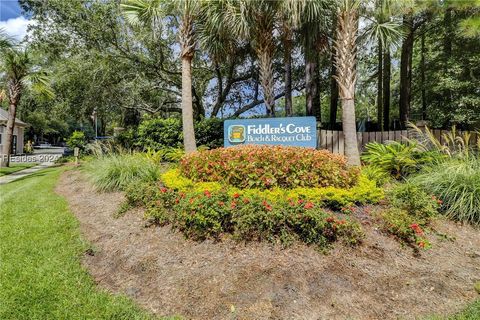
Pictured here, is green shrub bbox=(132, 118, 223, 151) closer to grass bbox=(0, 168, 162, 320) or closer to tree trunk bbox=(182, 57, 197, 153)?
tree trunk bbox=(182, 57, 197, 153)

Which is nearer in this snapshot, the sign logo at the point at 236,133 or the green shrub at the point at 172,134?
the sign logo at the point at 236,133

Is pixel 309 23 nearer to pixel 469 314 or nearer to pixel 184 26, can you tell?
pixel 184 26

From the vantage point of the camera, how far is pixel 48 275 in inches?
133

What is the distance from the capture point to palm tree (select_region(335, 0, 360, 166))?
673 cm

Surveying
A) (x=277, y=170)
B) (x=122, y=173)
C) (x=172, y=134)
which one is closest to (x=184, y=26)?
(x=172, y=134)

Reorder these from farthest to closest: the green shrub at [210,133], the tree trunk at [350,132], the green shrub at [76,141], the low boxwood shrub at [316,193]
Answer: the green shrub at [76,141] < the green shrub at [210,133] < the tree trunk at [350,132] < the low boxwood shrub at [316,193]

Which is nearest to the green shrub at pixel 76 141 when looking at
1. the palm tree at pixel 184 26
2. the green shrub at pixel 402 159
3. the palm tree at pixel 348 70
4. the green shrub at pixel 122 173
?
the palm tree at pixel 184 26

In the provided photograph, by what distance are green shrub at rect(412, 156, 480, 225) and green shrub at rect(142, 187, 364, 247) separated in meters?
2.07

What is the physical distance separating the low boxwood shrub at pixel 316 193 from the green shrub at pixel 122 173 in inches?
69.2

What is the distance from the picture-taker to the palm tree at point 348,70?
673 cm

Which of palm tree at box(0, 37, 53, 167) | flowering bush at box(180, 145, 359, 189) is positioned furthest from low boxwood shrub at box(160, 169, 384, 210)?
palm tree at box(0, 37, 53, 167)

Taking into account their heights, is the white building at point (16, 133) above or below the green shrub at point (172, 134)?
above

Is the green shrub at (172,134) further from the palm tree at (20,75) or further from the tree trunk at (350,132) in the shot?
the palm tree at (20,75)

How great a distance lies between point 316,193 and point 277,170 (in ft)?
2.32
